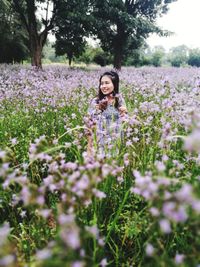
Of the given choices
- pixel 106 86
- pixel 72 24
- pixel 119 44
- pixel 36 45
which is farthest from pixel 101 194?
pixel 119 44

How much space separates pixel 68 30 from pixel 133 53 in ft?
47.7

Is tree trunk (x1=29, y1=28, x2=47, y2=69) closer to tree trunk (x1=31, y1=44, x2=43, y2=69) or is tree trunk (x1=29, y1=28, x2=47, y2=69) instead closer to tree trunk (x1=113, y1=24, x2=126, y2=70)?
tree trunk (x1=31, y1=44, x2=43, y2=69)

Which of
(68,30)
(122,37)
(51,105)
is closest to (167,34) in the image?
(122,37)

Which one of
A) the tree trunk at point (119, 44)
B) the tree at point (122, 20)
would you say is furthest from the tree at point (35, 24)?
the tree trunk at point (119, 44)

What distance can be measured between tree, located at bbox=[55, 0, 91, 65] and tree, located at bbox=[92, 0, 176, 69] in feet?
3.09

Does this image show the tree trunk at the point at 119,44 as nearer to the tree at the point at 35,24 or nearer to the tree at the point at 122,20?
the tree at the point at 122,20

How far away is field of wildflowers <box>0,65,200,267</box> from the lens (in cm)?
106

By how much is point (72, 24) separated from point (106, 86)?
13.8m

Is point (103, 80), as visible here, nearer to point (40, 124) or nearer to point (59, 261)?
point (40, 124)

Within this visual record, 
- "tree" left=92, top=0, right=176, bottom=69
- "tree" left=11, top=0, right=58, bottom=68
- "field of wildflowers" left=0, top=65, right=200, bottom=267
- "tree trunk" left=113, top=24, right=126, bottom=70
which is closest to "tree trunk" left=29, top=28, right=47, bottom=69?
"tree" left=11, top=0, right=58, bottom=68

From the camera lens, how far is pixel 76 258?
112 cm

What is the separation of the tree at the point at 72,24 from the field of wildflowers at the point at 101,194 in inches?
425

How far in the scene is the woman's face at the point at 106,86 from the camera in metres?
4.54

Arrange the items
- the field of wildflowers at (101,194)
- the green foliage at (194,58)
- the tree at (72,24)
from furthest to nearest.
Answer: the green foliage at (194,58) < the tree at (72,24) < the field of wildflowers at (101,194)
